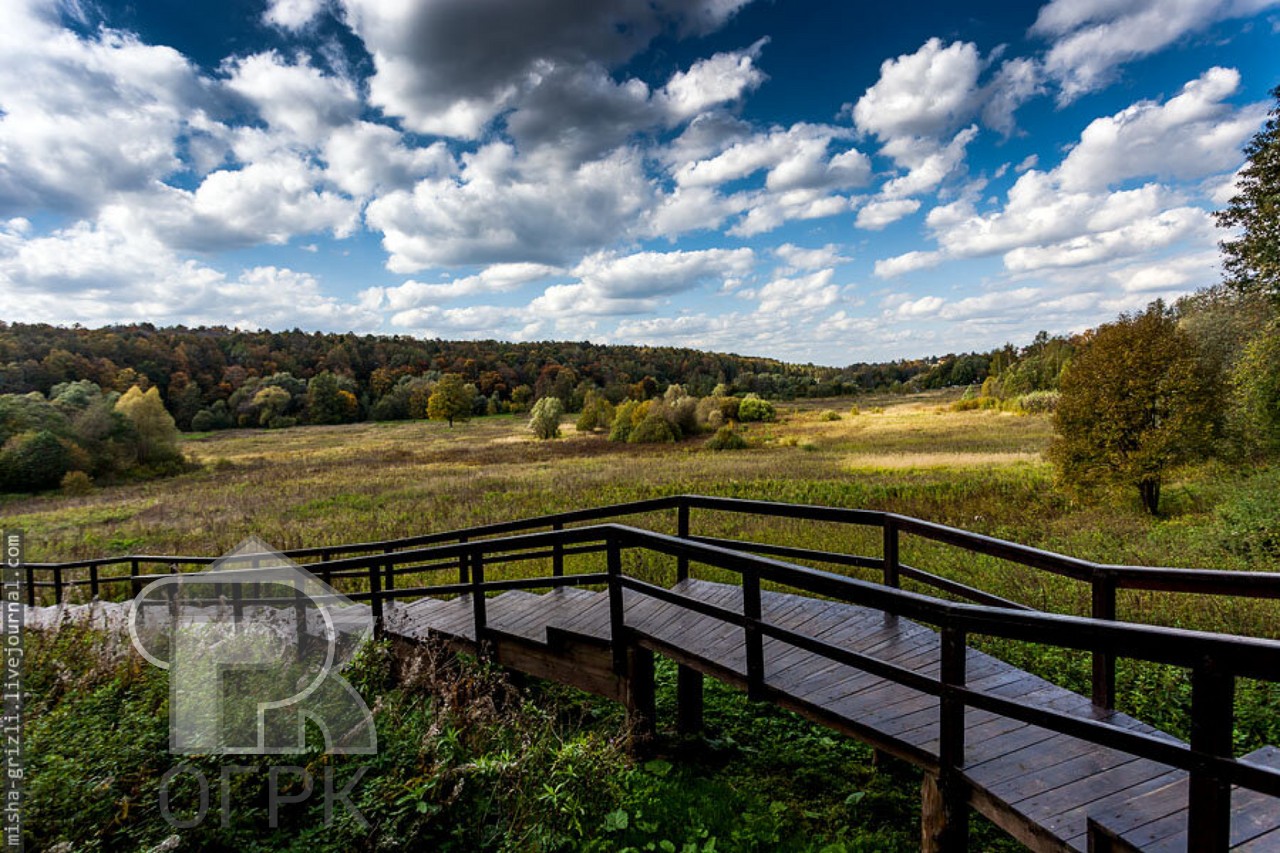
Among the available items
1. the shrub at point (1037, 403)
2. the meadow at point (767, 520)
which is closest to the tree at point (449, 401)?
the meadow at point (767, 520)

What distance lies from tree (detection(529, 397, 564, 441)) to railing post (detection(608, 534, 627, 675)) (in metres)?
43.0

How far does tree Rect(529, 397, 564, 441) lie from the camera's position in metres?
47.4

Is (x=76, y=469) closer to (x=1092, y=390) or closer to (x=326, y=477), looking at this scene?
(x=326, y=477)

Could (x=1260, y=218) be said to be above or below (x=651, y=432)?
above

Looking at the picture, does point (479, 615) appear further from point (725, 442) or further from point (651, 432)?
point (651, 432)

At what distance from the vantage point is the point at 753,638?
12.5ft

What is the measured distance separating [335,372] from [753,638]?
8663 cm

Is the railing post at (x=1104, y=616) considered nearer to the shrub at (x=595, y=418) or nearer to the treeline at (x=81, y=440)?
the treeline at (x=81, y=440)

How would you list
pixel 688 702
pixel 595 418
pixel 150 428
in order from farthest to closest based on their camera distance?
1. pixel 595 418
2. pixel 150 428
3. pixel 688 702

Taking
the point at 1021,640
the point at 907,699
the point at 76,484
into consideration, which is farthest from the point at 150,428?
the point at 1021,640

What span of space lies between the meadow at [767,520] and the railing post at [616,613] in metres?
0.62

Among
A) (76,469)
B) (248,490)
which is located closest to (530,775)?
(248,490)

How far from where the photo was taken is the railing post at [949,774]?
2.77 metres

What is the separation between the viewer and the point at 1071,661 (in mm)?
6332
